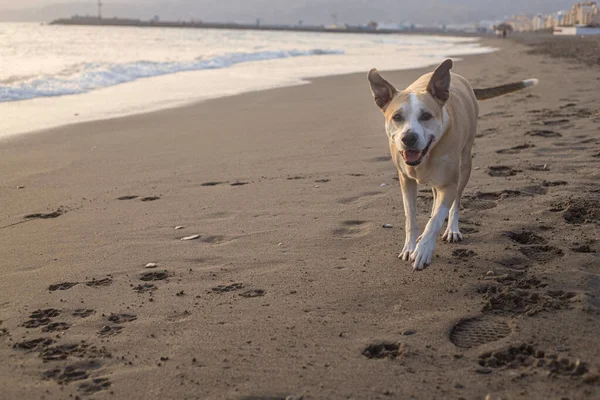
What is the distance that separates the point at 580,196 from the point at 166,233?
340 centimetres

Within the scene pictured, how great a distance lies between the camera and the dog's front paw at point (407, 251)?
4.35m

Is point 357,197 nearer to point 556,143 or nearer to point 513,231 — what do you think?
point 513,231

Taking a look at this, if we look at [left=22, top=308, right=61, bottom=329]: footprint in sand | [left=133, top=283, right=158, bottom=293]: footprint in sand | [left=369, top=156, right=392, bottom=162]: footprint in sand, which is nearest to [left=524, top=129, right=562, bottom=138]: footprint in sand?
[left=369, top=156, right=392, bottom=162]: footprint in sand

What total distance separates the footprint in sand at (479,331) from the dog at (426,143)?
2.43 feet

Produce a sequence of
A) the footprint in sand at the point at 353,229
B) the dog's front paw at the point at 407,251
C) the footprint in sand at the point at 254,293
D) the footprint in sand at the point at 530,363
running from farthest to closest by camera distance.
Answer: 1. the footprint in sand at the point at 353,229
2. the dog's front paw at the point at 407,251
3. the footprint in sand at the point at 254,293
4. the footprint in sand at the point at 530,363

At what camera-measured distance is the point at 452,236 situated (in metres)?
4.76

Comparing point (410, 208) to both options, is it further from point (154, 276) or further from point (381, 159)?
point (381, 159)

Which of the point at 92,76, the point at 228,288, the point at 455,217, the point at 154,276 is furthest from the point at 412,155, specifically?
the point at 92,76

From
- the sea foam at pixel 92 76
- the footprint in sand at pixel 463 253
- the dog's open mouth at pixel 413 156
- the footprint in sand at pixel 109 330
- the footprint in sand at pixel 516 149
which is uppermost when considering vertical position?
the sea foam at pixel 92 76

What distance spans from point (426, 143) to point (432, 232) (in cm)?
58

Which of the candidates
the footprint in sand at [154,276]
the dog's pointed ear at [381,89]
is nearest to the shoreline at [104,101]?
the footprint in sand at [154,276]

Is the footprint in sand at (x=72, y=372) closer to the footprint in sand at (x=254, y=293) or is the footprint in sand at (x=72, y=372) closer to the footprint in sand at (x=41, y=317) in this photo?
the footprint in sand at (x=41, y=317)

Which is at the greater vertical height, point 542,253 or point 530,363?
point 542,253

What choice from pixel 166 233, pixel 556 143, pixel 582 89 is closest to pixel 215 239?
pixel 166 233
